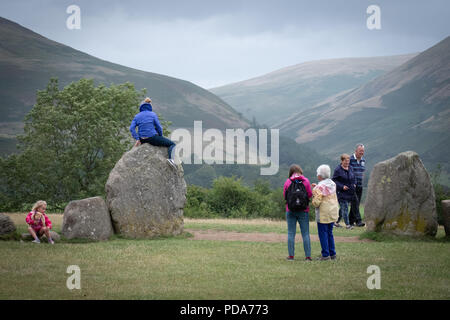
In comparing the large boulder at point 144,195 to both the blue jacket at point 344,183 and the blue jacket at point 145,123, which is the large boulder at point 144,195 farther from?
the blue jacket at point 344,183

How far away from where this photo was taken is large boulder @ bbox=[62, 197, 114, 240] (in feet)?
49.3

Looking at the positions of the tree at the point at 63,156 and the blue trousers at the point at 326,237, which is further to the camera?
the tree at the point at 63,156

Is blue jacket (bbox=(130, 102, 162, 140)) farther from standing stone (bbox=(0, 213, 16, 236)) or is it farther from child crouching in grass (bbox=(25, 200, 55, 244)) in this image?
standing stone (bbox=(0, 213, 16, 236))

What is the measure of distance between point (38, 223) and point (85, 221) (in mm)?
1462

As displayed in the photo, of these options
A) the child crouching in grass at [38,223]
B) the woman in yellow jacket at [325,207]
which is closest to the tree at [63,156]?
the child crouching in grass at [38,223]

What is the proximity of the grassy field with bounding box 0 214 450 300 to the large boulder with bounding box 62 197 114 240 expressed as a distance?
0.49 meters

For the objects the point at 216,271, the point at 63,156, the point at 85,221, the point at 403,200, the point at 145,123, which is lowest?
the point at 216,271

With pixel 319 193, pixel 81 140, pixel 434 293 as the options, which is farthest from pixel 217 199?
pixel 434 293

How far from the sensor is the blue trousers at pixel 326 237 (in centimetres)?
1195

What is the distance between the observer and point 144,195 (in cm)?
1617

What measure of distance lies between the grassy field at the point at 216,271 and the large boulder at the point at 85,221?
0.49 metres

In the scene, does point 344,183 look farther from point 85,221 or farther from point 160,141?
point 85,221


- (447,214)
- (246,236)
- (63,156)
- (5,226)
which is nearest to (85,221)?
(5,226)
